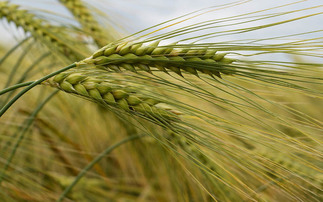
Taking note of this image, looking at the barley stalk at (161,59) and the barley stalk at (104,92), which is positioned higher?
the barley stalk at (161,59)

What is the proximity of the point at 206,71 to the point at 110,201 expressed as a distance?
2.91 ft

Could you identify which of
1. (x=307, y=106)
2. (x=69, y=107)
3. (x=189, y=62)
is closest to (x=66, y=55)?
(x=69, y=107)

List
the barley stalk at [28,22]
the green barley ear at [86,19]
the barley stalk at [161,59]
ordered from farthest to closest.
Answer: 1. the green barley ear at [86,19]
2. the barley stalk at [28,22]
3. the barley stalk at [161,59]

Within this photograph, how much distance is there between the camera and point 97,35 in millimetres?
1220

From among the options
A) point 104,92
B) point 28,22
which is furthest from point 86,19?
point 104,92

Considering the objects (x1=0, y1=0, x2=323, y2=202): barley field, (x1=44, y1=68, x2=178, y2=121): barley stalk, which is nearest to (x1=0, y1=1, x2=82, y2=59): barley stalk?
(x1=0, y1=0, x2=323, y2=202): barley field

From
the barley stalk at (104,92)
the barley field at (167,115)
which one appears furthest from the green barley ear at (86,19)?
the barley stalk at (104,92)

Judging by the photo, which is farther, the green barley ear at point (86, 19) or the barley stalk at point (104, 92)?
the green barley ear at point (86, 19)

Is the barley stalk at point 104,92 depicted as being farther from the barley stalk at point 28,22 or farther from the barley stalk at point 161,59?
the barley stalk at point 28,22

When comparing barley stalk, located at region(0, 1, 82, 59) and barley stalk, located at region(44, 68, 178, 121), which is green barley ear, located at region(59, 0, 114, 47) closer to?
barley stalk, located at region(0, 1, 82, 59)

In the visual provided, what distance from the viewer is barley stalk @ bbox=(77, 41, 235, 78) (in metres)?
0.58

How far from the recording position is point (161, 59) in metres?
0.59

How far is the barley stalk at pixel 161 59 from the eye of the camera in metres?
0.58

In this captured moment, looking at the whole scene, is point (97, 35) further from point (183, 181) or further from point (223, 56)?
point (223, 56)
